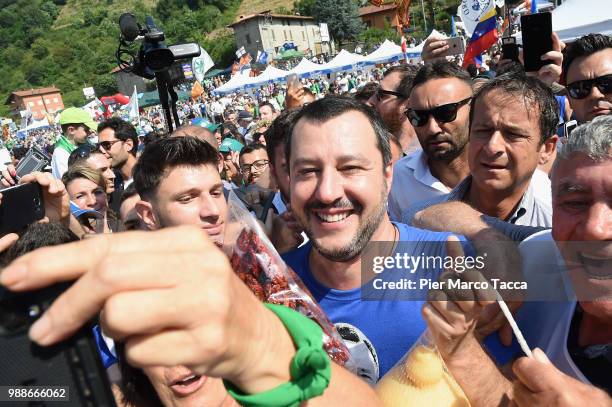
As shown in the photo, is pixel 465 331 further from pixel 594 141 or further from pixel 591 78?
pixel 591 78

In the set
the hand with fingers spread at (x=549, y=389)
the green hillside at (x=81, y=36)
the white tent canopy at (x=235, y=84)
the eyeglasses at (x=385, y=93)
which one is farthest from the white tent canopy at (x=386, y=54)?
the green hillside at (x=81, y=36)

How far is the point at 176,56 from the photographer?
4.32 m

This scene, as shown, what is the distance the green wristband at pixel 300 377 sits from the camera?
0.83 meters

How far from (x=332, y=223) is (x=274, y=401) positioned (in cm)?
102

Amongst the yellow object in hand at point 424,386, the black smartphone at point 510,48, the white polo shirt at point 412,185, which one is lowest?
the white polo shirt at point 412,185

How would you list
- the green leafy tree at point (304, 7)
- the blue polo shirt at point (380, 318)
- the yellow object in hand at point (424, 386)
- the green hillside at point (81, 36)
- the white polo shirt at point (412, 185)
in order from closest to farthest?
the yellow object in hand at point (424, 386) < the blue polo shirt at point (380, 318) < the white polo shirt at point (412, 185) < the green leafy tree at point (304, 7) < the green hillside at point (81, 36)

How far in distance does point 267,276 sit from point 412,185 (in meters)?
1.95

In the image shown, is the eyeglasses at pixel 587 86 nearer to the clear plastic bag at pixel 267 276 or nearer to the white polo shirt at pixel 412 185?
the white polo shirt at pixel 412 185

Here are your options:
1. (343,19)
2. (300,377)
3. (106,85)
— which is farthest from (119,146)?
(106,85)

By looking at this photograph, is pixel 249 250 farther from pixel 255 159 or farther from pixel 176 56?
pixel 255 159

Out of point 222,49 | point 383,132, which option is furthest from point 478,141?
point 222,49

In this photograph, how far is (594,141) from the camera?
1364mm

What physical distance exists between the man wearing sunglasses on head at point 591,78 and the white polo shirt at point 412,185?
126 centimetres

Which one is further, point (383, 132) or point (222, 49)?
point (222, 49)
